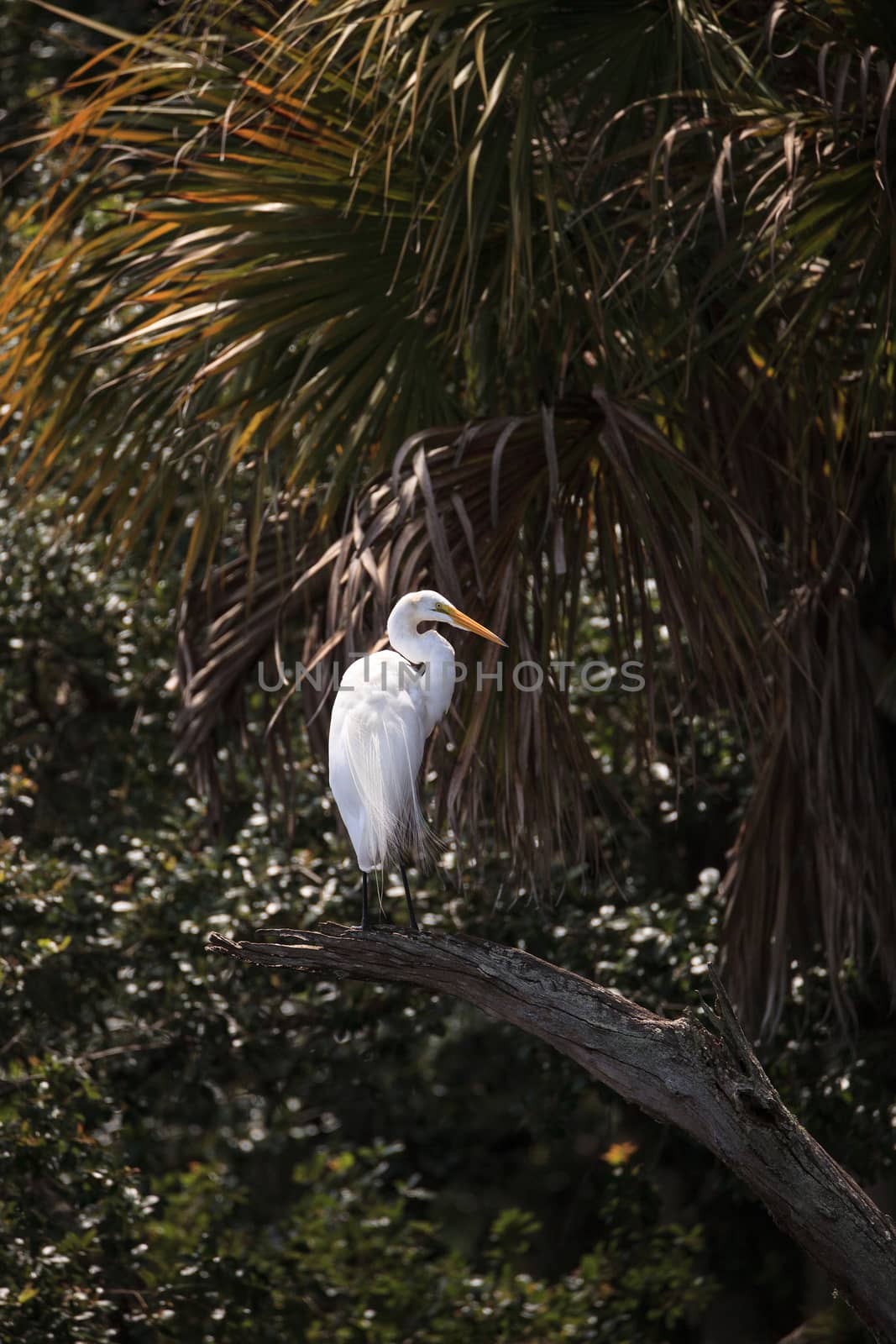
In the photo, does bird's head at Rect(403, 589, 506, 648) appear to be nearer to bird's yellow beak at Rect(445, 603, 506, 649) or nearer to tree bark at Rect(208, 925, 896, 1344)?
bird's yellow beak at Rect(445, 603, 506, 649)

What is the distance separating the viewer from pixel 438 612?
2.59 meters

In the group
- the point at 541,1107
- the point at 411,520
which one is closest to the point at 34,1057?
the point at 541,1107

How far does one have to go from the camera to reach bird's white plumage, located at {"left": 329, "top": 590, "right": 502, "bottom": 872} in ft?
8.57

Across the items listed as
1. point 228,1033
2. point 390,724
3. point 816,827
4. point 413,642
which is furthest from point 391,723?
point 228,1033

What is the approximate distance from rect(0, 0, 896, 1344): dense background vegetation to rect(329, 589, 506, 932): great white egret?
0.36ft

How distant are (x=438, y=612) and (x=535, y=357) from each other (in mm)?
748

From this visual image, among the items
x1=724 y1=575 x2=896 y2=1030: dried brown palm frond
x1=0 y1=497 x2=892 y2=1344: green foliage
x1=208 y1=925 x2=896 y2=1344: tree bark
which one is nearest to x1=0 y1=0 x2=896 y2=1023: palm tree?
x1=724 y1=575 x2=896 y2=1030: dried brown palm frond

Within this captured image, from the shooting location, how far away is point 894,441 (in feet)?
11.1

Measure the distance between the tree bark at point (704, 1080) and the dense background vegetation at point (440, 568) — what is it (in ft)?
1.71

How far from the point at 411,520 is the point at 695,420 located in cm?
87

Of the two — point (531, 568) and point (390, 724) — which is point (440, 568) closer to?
point (390, 724)

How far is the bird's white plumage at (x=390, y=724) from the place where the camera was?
2613 mm

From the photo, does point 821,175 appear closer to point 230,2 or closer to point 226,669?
point 230,2

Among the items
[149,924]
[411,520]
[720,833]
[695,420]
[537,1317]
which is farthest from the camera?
[720,833]
